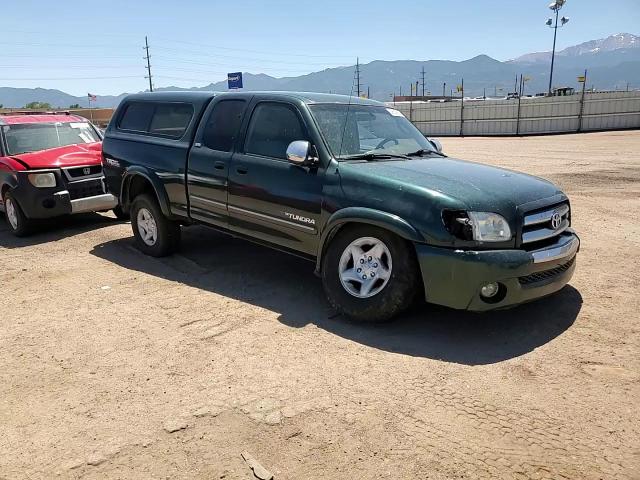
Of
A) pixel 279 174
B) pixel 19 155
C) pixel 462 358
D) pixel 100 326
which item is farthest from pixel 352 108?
pixel 19 155

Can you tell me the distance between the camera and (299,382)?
3467 millimetres

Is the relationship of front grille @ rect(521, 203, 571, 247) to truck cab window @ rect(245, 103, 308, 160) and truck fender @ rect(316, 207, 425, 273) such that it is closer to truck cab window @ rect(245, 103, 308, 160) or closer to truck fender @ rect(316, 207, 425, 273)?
truck fender @ rect(316, 207, 425, 273)

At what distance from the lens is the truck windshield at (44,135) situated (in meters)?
8.38

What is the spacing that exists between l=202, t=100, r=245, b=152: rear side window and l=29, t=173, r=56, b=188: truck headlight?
342 centimetres

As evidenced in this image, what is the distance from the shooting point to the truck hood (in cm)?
393

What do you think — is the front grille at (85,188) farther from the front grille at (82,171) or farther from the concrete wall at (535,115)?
the concrete wall at (535,115)

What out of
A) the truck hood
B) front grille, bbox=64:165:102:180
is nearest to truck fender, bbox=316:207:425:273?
the truck hood

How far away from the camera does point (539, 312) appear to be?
4477mm

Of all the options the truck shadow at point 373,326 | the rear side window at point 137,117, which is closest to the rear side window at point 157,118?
the rear side window at point 137,117

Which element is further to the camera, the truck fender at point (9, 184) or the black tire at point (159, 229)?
the truck fender at point (9, 184)

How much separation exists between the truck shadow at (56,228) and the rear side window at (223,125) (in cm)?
370

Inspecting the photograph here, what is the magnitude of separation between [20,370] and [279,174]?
2.62m

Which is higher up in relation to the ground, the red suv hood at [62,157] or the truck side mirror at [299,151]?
the truck side mirror at [299,151]

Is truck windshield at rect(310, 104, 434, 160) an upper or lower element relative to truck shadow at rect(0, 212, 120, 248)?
upper
